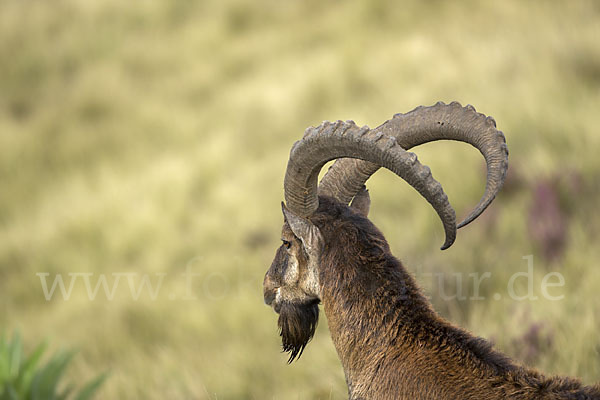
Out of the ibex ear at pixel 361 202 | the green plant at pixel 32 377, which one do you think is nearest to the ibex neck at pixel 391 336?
the ibex ear at pixel 361 202

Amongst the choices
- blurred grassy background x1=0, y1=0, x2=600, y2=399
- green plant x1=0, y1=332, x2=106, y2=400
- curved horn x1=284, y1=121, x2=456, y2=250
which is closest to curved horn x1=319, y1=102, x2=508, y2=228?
curved horn x1=284, y1=121, x2=456, y2=250

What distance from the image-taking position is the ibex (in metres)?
2.54

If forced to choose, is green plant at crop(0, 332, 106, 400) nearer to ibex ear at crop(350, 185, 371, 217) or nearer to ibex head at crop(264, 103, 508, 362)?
ibex head at crop(264, 103, 508, 362)

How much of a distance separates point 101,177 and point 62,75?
4480 mm

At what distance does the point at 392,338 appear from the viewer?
9.04 feet

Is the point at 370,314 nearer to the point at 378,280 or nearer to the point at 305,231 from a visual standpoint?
the point at 378,280

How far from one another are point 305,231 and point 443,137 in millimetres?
704

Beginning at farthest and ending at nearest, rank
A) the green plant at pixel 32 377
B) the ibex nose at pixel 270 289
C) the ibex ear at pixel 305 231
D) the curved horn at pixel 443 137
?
the green plant at pixel 32 377 < the ibex nose at pixel 270 289 < the ibex ear at pixel 305 231 < the curved horn at pixel 443 137

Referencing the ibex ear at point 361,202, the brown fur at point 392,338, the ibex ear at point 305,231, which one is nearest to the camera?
the brown fur at point 392,338

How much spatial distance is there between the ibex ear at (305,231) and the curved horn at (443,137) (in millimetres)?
A: 303

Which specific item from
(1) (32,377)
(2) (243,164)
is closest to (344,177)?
(1) (32,377)

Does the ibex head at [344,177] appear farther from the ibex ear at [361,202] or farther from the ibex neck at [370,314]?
the ibex neck at [370,314]

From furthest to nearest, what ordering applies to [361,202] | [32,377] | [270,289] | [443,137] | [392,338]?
[32,377] → [361,202] → [270,289] → [443,137] → [392,338]

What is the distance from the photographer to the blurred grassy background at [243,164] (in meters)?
6.05
